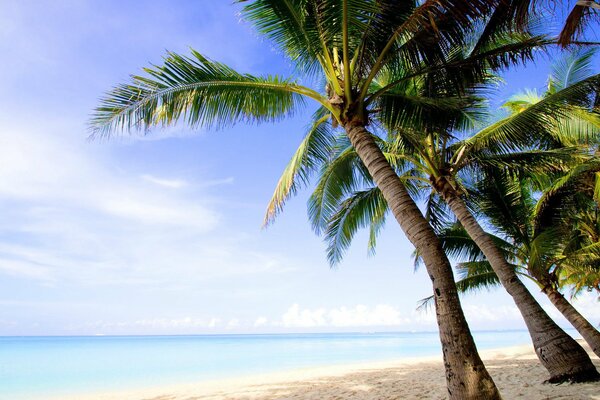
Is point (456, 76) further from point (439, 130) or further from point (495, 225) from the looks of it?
point (495, 225)

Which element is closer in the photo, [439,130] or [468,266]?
[439,130]

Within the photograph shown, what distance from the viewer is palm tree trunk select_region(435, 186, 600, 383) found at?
6.00m

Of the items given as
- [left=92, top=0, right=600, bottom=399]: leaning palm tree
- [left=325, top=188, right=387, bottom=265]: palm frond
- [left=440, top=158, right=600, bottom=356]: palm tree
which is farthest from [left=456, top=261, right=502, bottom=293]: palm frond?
Answer: [left=92, top=0, right=600, bottom=399]: leaning palm tree

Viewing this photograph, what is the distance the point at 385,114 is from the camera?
661 centimetres

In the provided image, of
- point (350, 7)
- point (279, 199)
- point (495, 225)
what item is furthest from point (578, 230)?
point (350, 7)

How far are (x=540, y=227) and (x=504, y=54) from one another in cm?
472

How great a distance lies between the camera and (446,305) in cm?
377

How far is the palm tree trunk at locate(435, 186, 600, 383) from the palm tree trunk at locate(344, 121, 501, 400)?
Answer: 3348 mm

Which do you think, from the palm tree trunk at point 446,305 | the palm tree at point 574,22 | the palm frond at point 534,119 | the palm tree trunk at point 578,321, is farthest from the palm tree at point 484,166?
the palm tree trunk at point 446,305

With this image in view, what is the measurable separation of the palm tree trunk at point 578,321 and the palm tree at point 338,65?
16.9 ft

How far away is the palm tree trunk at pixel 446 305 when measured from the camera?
348 centimetres

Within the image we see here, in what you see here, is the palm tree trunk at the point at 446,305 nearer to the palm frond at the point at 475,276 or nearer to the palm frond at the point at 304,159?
the palm frond at the point at 304,159

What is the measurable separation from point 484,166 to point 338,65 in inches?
181

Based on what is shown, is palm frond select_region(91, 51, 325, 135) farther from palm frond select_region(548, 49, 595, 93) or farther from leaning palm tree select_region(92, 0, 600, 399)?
palm frond select_region(548, 49, 595, 93)
